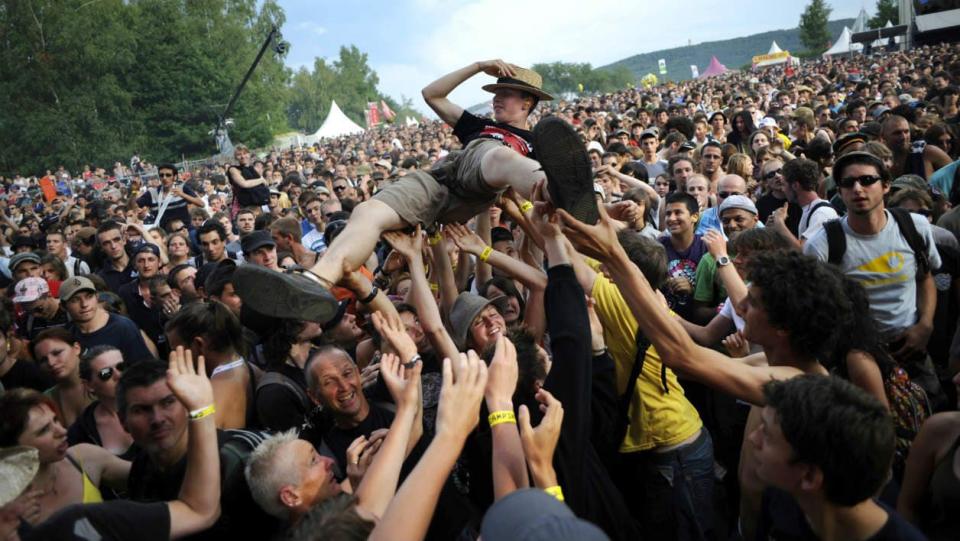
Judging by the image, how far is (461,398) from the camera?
207cm

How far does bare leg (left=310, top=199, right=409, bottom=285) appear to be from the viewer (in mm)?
3617

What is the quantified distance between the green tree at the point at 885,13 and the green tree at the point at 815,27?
4.82 metres

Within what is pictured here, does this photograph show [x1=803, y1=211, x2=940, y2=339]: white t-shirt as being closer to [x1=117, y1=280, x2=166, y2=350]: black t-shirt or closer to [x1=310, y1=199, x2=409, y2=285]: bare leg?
[x1=310, y1=199, x2=409, y2=285]: bare leg

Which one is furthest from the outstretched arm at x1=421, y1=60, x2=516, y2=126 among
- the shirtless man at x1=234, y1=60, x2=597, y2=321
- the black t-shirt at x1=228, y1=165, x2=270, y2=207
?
the black t-shirt at x1=228, y1=165, x2=270, y2=207

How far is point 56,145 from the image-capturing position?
149 ft

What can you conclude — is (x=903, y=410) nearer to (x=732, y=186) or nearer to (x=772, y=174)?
(x=732, y=186)

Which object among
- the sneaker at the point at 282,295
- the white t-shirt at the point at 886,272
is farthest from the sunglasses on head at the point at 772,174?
the sneaker at the point at 282,295

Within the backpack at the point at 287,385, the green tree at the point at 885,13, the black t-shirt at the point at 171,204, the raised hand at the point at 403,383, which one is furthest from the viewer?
the green tree at the point at 885,13

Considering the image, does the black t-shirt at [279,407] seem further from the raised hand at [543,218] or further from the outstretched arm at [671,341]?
the outstretched arm at [671,341]

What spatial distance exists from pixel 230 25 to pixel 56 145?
21628 mm

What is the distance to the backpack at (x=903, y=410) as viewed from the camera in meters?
2.83

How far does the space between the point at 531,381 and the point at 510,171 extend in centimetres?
133

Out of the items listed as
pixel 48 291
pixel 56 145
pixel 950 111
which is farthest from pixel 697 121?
pixel 56 145

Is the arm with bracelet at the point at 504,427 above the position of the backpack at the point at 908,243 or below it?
above
